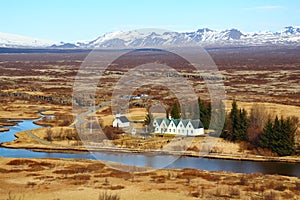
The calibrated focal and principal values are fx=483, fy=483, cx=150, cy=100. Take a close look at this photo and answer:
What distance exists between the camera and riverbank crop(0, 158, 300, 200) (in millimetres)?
25422

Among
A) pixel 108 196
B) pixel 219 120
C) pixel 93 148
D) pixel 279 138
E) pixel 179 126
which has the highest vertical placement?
pixel 219 120

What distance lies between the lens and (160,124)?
151 feet

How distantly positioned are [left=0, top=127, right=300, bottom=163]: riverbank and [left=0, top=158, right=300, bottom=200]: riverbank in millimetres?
6286

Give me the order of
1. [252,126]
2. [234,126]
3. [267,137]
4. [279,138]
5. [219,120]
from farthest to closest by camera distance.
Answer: [219,120] < [252,126] < [234,126] < [267,137] < [279,138]

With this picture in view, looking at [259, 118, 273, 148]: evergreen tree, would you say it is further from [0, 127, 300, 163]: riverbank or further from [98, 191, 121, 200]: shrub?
[98, 191, 121, 200]: shrub

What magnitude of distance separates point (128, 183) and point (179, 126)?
56.9 feet

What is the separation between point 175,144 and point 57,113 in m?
23.7

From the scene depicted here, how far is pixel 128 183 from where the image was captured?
93.1ft

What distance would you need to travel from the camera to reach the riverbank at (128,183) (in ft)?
83.4

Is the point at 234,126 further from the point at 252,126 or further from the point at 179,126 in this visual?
the point at 179,126

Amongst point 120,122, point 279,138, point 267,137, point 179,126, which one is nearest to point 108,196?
point 279,138

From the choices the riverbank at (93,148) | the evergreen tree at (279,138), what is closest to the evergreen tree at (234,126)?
the riverbank at (93,148)

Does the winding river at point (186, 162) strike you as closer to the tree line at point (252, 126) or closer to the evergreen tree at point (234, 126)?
the tree line at point (252, 126)

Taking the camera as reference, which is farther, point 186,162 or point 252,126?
point 252,126
